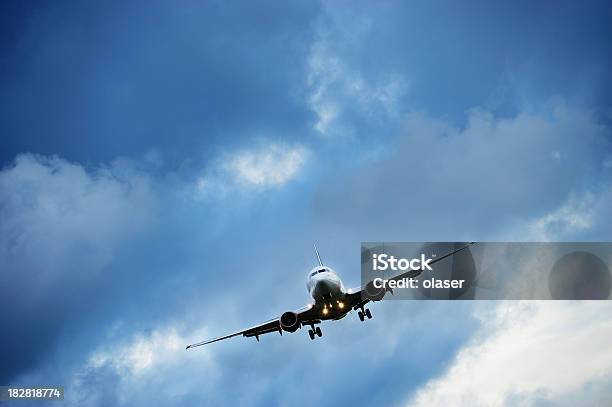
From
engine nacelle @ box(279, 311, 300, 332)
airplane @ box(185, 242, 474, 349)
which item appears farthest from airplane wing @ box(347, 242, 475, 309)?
engine nacelle @ box(279, 311, 300, 332)

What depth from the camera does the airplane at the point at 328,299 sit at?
5216cm

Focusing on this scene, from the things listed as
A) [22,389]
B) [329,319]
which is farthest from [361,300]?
[22,389]

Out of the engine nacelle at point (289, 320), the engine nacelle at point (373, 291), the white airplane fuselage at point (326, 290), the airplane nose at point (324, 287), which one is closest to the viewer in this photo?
the airplane nose at point (324, 287)

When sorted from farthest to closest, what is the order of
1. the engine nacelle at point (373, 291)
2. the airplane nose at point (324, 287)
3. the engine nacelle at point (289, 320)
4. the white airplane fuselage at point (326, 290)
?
the engine nacelle at point (289, 320) < the engine nacelle at point (373, 291) < the white airplane fuselage at point (326, 290) < the airplane nose at point (324, 287)

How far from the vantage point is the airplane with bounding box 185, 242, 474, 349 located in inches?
2053

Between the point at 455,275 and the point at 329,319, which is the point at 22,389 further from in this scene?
the point at 455,275

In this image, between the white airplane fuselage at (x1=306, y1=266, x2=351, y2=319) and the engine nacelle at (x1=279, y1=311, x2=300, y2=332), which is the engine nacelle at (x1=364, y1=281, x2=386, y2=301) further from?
the engine nacelle at (x1=279, y1=311, x2=300, y2=332)

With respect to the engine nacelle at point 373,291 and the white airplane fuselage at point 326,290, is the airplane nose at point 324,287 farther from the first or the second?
the engine nacelle at point 373,291

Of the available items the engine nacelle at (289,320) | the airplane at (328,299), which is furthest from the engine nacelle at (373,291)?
the engine nacelle at (289,320)

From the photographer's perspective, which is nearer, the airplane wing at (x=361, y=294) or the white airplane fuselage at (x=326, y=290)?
the white airplane fuselage at (x=326, y=290)

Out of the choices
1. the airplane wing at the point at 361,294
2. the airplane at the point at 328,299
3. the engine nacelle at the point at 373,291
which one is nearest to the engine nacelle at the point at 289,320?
the airplane at the point at 328,299

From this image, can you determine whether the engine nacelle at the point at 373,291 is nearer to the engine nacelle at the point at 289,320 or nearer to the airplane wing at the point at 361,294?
the airplane wing at the point at 361,294

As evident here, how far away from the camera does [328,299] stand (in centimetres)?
5334

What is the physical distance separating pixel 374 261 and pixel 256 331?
15.7 metres
